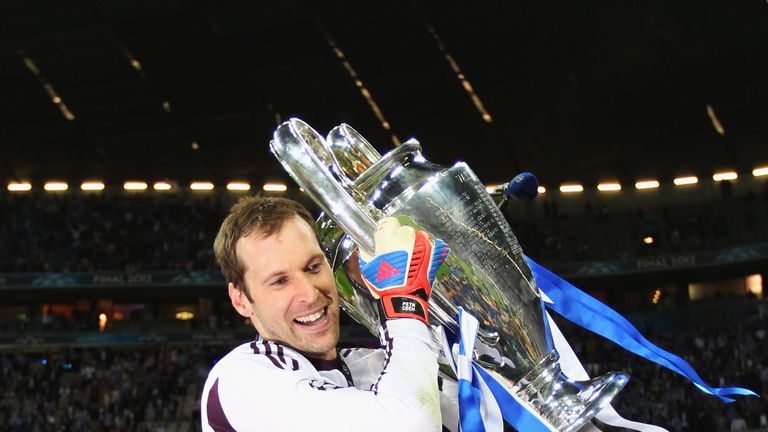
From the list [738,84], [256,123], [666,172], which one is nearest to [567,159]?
[666,172]

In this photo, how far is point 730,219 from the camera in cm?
2656

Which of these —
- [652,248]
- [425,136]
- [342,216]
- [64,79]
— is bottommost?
[342,216]

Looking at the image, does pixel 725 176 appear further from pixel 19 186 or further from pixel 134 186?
pixel 19 186

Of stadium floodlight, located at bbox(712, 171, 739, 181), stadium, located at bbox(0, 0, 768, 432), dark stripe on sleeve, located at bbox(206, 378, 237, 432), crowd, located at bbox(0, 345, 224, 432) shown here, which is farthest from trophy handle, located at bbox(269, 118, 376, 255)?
stadium floodlight, located at bbox(712, 171, 739, 181)

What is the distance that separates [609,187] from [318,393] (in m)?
29.5

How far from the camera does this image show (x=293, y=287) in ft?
7.21

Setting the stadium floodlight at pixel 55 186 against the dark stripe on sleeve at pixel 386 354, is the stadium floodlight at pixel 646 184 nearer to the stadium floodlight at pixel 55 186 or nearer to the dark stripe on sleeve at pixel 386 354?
the stadium floodlight at pixel 55 186

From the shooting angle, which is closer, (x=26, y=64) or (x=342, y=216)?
(x=342, y=216)

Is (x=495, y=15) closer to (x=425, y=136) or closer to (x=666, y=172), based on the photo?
(x=425, y=136)

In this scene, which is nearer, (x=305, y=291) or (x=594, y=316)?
(x=305, y=291)

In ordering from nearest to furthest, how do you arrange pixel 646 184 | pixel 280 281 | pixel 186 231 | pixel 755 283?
pixel 280 281 < pixel 755 283 < pixel 186 231 < pixel 646 184

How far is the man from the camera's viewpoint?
1.89m

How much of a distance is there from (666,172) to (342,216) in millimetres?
28802

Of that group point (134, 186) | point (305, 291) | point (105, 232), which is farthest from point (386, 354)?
point (134, 186)
